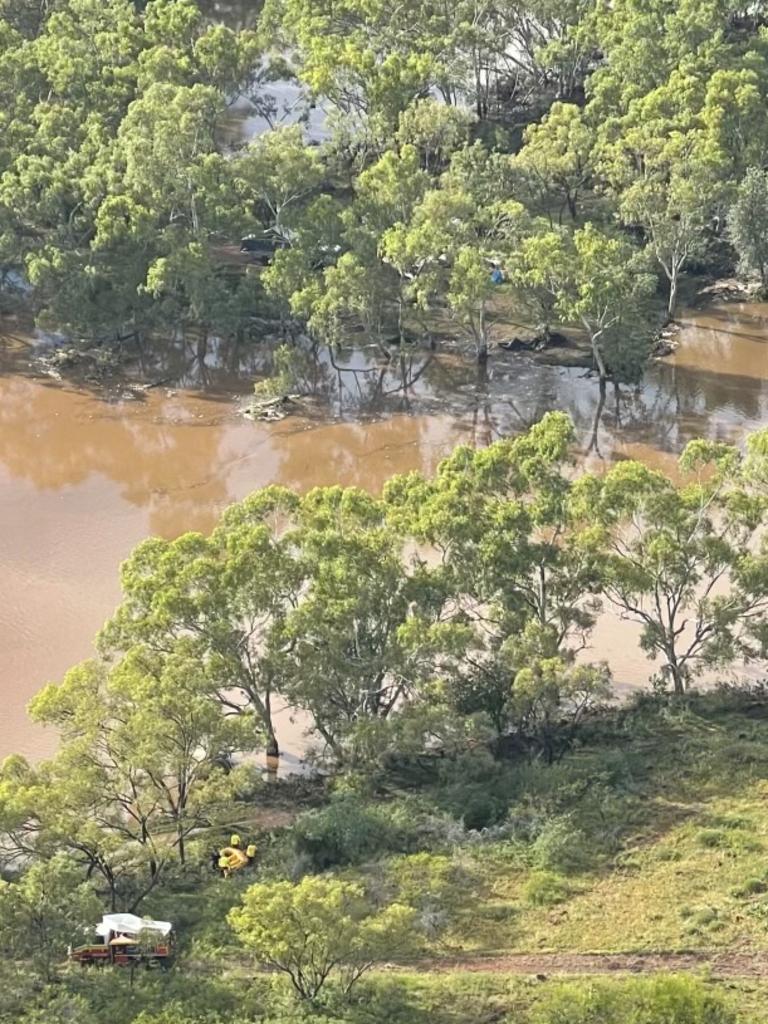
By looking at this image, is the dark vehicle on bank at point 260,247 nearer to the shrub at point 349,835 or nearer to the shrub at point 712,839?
the shrub at point 349,835

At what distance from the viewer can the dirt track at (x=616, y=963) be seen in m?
24.2

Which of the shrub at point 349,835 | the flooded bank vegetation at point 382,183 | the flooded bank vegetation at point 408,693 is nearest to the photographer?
the flooded bank vegetation at point 408,693

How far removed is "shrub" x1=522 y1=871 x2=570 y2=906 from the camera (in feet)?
86.7

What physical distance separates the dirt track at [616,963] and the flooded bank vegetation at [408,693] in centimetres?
7

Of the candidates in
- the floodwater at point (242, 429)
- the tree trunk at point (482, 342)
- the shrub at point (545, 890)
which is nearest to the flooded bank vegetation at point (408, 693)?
the shrub at point (545, 890)

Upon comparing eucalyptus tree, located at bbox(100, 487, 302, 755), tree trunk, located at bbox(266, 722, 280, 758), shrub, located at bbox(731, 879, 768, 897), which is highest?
eucalyptus tree, located at bbox(100, 487, 302, 755)

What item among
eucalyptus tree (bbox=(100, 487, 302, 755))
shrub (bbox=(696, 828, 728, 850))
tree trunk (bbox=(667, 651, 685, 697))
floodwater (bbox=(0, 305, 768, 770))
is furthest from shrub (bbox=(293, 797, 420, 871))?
floodwater (bbox=(0, 305, 768, 770))

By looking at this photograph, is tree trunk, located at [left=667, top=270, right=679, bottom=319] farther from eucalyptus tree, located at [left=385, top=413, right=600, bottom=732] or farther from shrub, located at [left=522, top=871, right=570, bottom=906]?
shrub, located at [left=522, top=871, right=570, bottom=906]

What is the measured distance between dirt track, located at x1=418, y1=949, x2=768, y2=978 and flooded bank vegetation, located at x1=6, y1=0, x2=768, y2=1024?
0.07m

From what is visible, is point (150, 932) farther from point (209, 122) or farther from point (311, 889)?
point (209, 122)

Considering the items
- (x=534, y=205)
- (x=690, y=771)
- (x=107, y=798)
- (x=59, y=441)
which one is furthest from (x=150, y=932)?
(x=534, y=205)

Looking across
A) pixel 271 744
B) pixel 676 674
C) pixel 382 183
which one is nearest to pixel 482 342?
pixel 382 183

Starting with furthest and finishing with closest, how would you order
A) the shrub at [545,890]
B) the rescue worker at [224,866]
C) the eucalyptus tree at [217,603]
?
the eucalyptus tree at [217,603]
the rescue worker at [224,866]
the shrub at [545,890]

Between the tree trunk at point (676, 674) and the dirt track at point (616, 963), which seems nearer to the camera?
the dirt track at point (616, 963)
